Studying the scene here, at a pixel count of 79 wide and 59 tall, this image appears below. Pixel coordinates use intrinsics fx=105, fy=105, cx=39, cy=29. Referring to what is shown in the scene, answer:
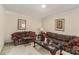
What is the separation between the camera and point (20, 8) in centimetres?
245

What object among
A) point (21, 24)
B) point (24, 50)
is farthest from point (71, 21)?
point (24, 50)

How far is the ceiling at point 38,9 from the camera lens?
2395 millimetres

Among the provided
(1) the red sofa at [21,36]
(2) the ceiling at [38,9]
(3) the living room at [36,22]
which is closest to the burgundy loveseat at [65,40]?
(3) the living room at [36,22]

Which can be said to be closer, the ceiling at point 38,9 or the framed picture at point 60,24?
the ceiling at point 38,9

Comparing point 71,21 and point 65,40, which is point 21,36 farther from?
point 71,21

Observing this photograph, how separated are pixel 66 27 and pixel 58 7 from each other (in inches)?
19.8

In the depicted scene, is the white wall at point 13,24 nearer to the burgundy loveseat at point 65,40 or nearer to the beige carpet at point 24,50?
the beige carpet at point 24,50

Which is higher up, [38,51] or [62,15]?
[62,15]

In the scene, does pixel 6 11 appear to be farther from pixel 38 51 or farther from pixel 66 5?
pixel 66 5

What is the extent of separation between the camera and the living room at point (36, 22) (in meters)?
2.41

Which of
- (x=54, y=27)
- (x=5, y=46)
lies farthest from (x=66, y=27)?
(x=5, y=46)

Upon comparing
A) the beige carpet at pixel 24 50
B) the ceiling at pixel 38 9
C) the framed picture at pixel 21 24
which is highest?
the ceiling at pixel 38 9

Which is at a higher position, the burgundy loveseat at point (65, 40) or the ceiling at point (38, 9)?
the ceiling at point (38, 9)
